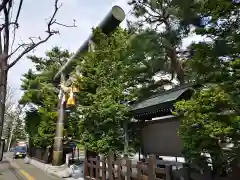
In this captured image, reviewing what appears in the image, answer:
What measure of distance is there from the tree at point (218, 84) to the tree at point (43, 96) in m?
14.4

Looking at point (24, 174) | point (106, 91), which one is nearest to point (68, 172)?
point (24, 174)

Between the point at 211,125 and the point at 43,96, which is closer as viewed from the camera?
the point at 211,125

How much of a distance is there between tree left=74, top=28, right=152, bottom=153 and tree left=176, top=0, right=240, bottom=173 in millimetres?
4542

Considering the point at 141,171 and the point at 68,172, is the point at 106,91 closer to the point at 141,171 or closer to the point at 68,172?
the point at 141,171

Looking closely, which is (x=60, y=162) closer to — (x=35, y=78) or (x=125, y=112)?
(x=125, y=112)

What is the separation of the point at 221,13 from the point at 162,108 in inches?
158

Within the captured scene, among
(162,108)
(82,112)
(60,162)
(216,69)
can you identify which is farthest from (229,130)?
(60,162)

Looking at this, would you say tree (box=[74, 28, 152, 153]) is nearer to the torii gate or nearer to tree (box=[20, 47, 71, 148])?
the torii gate

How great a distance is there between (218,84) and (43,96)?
57.0 ft

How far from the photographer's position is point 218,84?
412 cm

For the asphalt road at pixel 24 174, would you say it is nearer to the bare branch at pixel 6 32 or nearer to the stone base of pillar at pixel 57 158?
the stone base of pillar at pixel 57 158

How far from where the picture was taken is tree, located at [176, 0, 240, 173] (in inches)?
149

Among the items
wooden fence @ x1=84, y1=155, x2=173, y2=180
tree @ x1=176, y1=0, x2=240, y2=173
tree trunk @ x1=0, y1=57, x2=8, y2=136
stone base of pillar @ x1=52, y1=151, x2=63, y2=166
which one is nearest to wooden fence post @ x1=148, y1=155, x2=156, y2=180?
wooden fence @ x1=84, y1=155, x2=173, y2=180

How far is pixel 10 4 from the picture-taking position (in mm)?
6023
